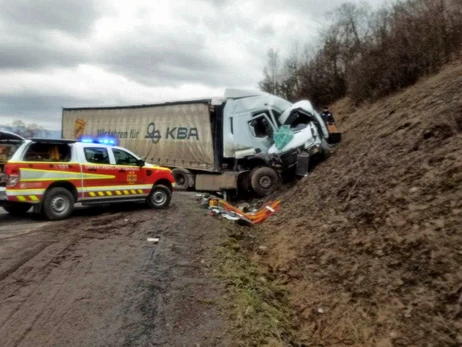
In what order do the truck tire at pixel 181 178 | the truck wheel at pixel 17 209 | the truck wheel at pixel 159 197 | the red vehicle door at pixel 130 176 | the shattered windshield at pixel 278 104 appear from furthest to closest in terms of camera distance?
the truck tire at pixel 181 178 < the shattered windshield at pixel 278 104 < the truck wheel at pixel 159 197 < the red vehicle door at pixel 130 176 < the truck wheel at pixel 17 209

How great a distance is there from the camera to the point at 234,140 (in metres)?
15.2

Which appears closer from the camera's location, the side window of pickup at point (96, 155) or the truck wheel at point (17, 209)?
the truck wheel at point (17, 209)

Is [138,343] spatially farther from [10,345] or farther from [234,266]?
[234,266]

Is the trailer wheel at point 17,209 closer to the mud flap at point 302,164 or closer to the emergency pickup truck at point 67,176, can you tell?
the emergency pickup truck at point 67,176

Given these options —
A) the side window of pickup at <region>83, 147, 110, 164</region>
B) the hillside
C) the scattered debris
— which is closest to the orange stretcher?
the hillside

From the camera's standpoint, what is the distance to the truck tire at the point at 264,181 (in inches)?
551

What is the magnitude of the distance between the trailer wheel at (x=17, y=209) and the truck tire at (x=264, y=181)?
6584 millimetres

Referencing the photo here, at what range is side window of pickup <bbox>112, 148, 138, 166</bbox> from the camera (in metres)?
11.1

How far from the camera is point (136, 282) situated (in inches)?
217

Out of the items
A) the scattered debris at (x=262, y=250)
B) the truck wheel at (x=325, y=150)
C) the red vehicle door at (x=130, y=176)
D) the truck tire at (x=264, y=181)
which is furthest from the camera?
the truck tire at (x=264, y=181)

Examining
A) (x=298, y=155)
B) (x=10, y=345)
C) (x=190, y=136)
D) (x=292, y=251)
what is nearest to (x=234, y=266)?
(x=292, y=251)

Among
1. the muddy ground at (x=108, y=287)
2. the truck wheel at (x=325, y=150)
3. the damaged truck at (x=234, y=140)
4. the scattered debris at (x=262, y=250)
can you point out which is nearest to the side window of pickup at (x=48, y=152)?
the muddy ground at (x=108, y=287)

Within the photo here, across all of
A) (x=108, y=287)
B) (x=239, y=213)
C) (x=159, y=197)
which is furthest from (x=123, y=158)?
(x=108, y=287)

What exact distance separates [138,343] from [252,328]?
116 centimetres
